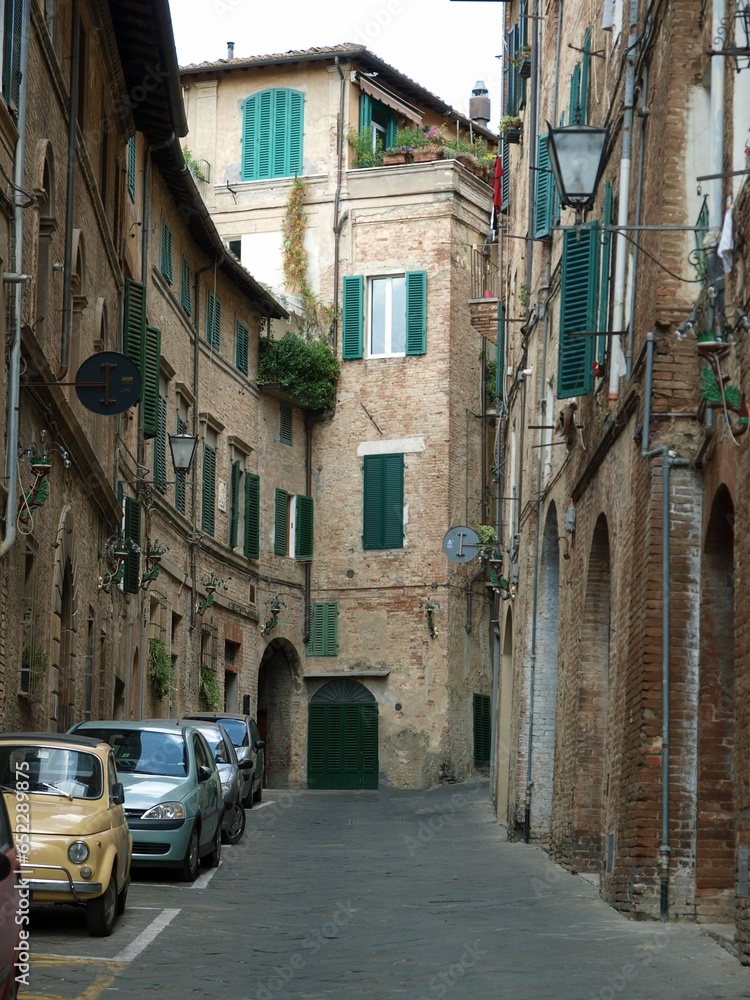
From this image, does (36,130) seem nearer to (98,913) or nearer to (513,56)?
(98,913)

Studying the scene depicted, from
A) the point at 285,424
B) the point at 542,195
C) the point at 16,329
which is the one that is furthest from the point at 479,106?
the point at 16,329

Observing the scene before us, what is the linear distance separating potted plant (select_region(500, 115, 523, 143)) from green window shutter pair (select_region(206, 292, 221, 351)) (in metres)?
7.64

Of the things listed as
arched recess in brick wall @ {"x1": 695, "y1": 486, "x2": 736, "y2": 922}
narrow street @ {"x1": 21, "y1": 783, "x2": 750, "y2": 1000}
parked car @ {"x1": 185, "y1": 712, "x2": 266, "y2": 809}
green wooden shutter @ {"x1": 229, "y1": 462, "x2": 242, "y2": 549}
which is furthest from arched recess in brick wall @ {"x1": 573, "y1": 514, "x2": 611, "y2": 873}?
green wooden shutter @ {"x1": 229, "y1": 462, "x2": 242, "y2": 549}

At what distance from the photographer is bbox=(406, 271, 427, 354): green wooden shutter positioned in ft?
120

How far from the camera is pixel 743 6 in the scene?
10773 mm

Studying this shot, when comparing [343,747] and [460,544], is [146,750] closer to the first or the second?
[460,544]

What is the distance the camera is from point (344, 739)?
36.2 m

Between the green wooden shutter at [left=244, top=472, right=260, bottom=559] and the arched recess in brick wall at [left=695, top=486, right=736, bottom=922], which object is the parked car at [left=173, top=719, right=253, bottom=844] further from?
the green wooden shutter at [left=244, top=472, right=260, bottom=559]

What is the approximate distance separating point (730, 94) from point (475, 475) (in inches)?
1004

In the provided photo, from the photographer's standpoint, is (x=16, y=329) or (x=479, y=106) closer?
(x=16, y=329)

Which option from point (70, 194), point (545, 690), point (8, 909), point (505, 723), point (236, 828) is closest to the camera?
point (8, 909)

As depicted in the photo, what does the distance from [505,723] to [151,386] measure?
320 inches

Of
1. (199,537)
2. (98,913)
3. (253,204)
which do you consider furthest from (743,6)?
(253,204)

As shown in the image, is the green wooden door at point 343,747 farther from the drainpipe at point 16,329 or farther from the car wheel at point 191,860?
the drainpipe at point 16,329
